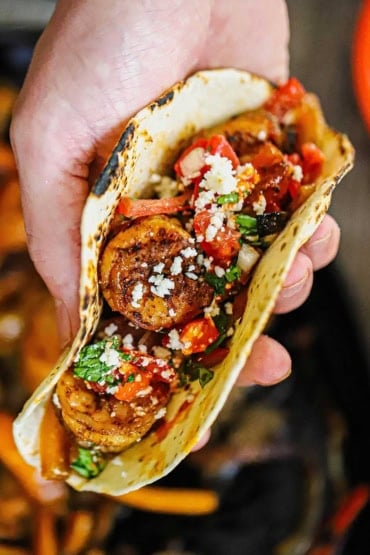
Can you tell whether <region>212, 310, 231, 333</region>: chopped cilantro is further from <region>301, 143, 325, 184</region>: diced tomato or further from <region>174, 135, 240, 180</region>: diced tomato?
<region>301, 143, 325, 184</region>: diced tomato

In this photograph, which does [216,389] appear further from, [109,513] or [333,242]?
[109,513]

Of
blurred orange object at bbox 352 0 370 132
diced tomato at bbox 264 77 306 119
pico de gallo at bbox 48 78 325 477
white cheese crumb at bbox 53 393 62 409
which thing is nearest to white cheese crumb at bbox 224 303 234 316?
pico de gallo at bbox 48 78 325 477

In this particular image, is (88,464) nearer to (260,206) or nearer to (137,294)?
(137,294)

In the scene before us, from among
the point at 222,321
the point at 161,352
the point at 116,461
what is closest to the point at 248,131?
the point at 222,321

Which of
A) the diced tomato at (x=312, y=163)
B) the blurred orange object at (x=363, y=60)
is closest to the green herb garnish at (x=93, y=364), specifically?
the diced tomato at (x=312, y=163)

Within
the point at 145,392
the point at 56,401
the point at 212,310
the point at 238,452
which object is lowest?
the point at 238,452
